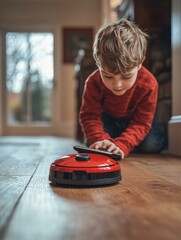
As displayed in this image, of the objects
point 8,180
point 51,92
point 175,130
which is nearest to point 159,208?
A: point 8,180

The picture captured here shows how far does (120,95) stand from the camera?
1.55m

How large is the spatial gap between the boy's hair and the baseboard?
0.57m

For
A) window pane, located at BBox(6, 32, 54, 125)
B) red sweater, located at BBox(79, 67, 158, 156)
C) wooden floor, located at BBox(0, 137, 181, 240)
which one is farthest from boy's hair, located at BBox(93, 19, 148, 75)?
window pane, located at BBox(6, 32, 54, 125)

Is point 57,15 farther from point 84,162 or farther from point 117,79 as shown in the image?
point 84,162

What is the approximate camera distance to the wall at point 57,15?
19.0ft

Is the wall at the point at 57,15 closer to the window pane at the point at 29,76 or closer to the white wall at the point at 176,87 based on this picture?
the window pane at the point at 29,76

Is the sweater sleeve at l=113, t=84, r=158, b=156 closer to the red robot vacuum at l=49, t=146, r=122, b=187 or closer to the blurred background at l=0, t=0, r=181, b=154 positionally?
the red robot vacuum at l=49, t=146, r=122, b=187

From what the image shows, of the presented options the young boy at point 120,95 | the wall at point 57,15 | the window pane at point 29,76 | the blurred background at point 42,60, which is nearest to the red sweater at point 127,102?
the young boy at point 120,95

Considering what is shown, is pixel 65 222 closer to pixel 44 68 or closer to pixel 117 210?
pixel 117 210

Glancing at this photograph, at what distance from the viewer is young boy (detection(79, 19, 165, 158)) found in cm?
128

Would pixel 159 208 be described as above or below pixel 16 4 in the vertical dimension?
below

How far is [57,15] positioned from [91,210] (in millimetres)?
5422

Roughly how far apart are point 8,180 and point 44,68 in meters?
5.04

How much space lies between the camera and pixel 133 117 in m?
1.68
